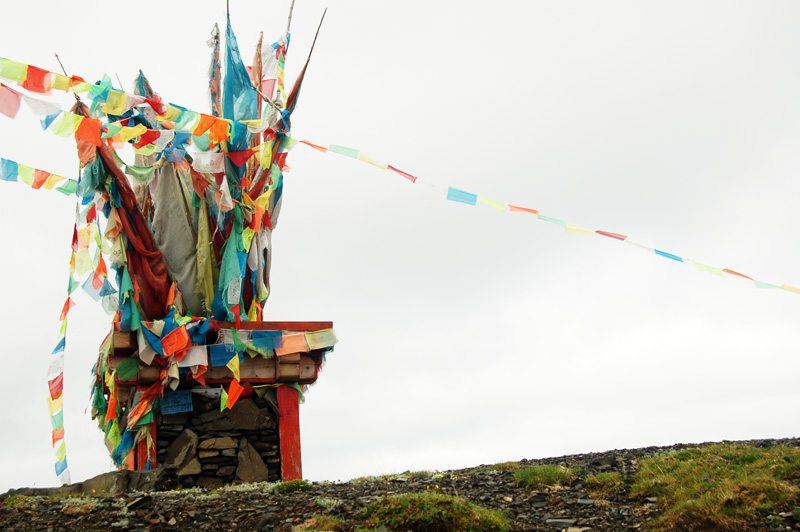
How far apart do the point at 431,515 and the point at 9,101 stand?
6796 mm

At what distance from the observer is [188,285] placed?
12375 millimetres

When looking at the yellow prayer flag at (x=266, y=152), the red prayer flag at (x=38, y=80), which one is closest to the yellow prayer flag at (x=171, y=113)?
the red prayer flag at (x=38, y=80)

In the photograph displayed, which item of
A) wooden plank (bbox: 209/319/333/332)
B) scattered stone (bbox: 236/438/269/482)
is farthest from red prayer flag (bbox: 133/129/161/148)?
scattered stone (bbox: 236/438/269/482)

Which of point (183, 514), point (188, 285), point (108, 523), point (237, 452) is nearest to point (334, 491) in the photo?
point (183, 514)

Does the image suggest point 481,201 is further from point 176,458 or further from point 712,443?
point 176,458

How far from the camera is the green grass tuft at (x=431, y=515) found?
21.5ft

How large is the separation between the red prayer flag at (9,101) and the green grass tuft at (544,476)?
751 centimetres

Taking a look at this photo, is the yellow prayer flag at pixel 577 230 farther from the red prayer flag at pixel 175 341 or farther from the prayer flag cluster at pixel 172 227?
the red prayer flag at pixel 175 341

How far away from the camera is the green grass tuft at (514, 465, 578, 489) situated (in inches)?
329

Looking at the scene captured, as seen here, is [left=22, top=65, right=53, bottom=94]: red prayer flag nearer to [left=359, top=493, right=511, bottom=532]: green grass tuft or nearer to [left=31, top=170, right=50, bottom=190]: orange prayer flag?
[left=31, top=170, right=50, bottom=190]: orange prayer flag

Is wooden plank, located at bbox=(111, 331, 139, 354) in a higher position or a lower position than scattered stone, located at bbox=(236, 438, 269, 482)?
higher

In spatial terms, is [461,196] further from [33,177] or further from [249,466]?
[33,177]

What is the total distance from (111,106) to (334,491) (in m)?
6.28

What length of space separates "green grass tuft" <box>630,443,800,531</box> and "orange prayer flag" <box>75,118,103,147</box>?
8019mm
